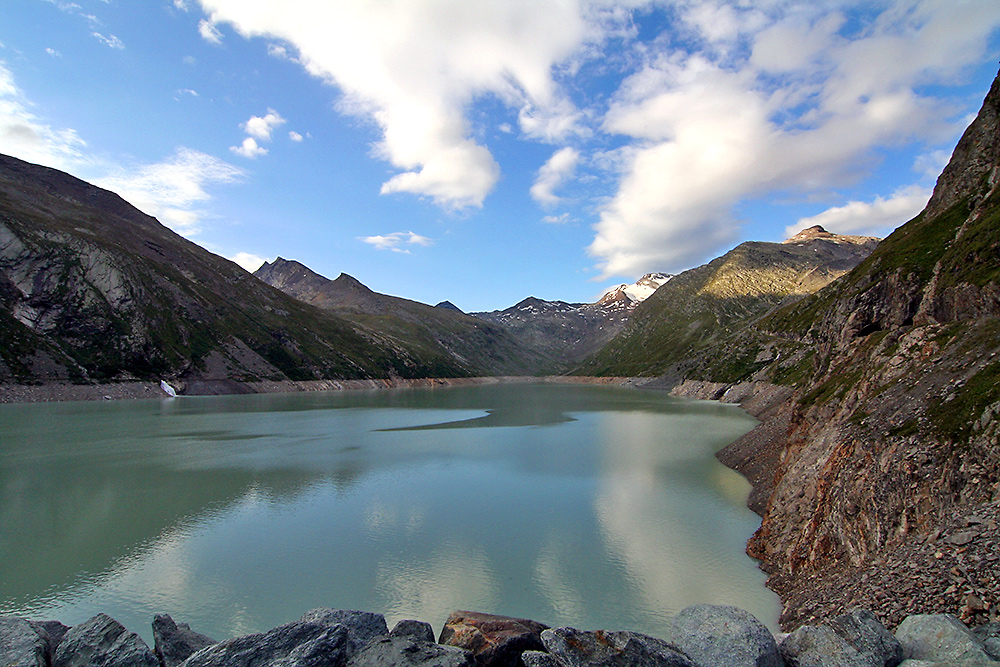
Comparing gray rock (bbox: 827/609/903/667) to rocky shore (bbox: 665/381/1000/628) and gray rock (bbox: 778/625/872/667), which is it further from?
rocky shore (bbox: 665/381/1000/628)

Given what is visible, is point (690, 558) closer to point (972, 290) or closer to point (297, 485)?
point (972, 290)

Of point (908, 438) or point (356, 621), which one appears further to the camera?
point (908, 438)

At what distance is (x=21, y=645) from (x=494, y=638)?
850cm

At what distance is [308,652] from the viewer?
799 centimetres

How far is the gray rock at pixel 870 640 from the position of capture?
826cm

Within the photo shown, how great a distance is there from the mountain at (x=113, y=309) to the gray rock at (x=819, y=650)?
12576cm

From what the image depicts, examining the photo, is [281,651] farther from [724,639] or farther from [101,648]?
[724,639]

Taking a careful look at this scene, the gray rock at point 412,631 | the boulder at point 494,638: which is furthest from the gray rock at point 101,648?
the boulder at point 494,638

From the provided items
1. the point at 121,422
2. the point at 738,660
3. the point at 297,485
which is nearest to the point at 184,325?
the point at 121,422

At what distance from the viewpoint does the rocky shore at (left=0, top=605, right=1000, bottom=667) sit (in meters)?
7.90

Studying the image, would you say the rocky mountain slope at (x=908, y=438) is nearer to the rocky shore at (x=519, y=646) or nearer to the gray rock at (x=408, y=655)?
the rocky shore at (x=519, y=646)

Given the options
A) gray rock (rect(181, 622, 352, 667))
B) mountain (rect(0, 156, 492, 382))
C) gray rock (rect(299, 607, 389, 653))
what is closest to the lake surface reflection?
gray rock (rect(299, 607, 389, 653))

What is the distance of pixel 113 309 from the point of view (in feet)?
416

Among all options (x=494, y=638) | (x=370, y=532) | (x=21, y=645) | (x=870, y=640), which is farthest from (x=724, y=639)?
(x=370, y=532)
